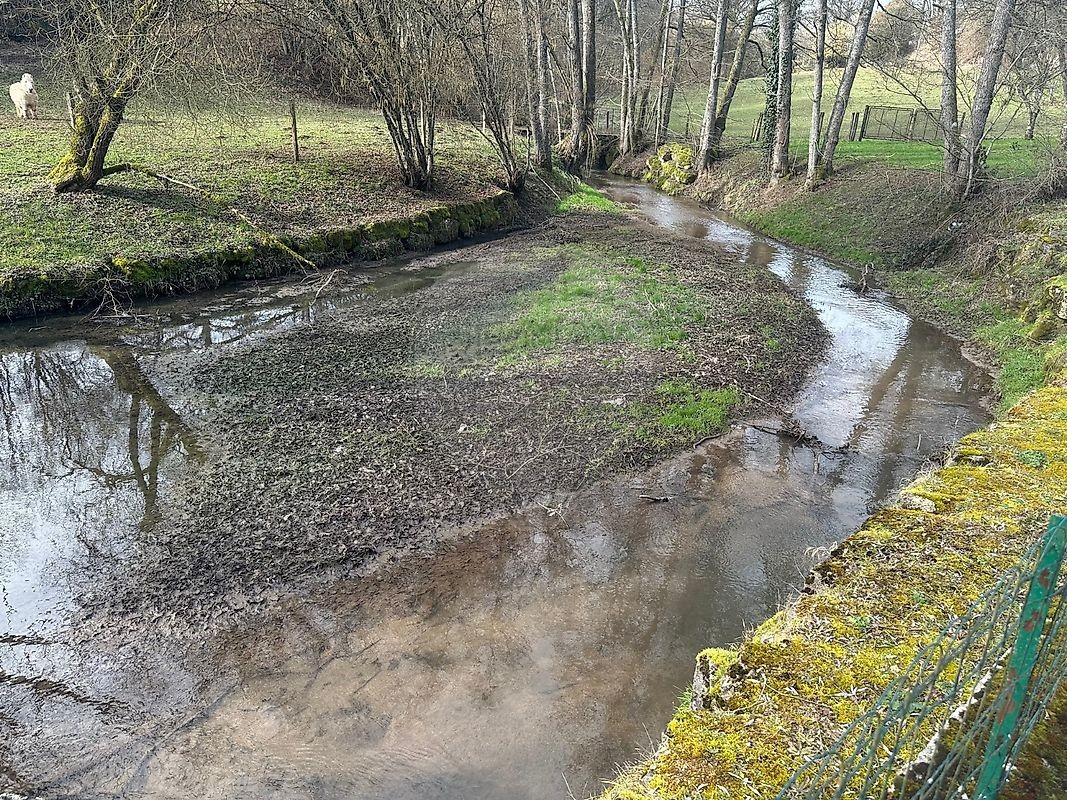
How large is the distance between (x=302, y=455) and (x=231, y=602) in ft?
7.60

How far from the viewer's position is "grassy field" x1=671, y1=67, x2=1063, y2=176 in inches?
760

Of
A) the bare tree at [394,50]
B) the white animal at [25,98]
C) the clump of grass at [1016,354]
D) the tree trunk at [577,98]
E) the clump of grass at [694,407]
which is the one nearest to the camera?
the clump of grass at [694,407]

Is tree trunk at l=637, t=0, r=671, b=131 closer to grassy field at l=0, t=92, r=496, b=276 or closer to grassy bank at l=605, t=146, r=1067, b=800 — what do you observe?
grassy field at l=0, t=92, r=496, b=276

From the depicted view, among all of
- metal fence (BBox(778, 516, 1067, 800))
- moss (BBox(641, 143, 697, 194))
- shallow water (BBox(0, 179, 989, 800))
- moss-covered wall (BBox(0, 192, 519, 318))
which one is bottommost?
shallow water (BBox(0, 179, 989, 800))

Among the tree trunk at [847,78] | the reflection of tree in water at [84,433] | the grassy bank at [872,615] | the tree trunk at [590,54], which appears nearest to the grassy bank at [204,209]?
the reflection of tree in water at [84,433]

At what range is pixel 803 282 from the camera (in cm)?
1573

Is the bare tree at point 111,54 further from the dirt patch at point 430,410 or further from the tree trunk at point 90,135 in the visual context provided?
the dirt patch at point 430,410

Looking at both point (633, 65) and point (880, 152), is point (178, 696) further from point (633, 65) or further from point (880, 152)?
point (633, 65)

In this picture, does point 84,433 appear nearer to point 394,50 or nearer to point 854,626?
point 854,626

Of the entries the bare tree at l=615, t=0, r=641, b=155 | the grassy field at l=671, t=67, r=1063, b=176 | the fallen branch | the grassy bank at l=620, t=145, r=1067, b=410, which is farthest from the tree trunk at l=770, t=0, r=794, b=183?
Result: the fallen branch

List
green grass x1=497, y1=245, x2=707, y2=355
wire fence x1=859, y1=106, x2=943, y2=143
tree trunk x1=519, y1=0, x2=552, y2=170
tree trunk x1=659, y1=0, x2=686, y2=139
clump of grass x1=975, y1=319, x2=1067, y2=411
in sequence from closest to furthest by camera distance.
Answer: clump of grass x1=975, y1=319, x2=1067, y2=411, green grass x1=497, y1=245, x2=707, y2=355, tree trunk x1=519, y1=0, x2=552, y2=170, tree trunk x1=659, y1=0, x2=686, y2=139, wire fence x1=859, y1=106, x2=943, y2=143

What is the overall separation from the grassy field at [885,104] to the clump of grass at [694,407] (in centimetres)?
944

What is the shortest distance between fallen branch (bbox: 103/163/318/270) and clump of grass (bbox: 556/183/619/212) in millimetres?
9773

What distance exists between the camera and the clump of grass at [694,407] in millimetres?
8852
